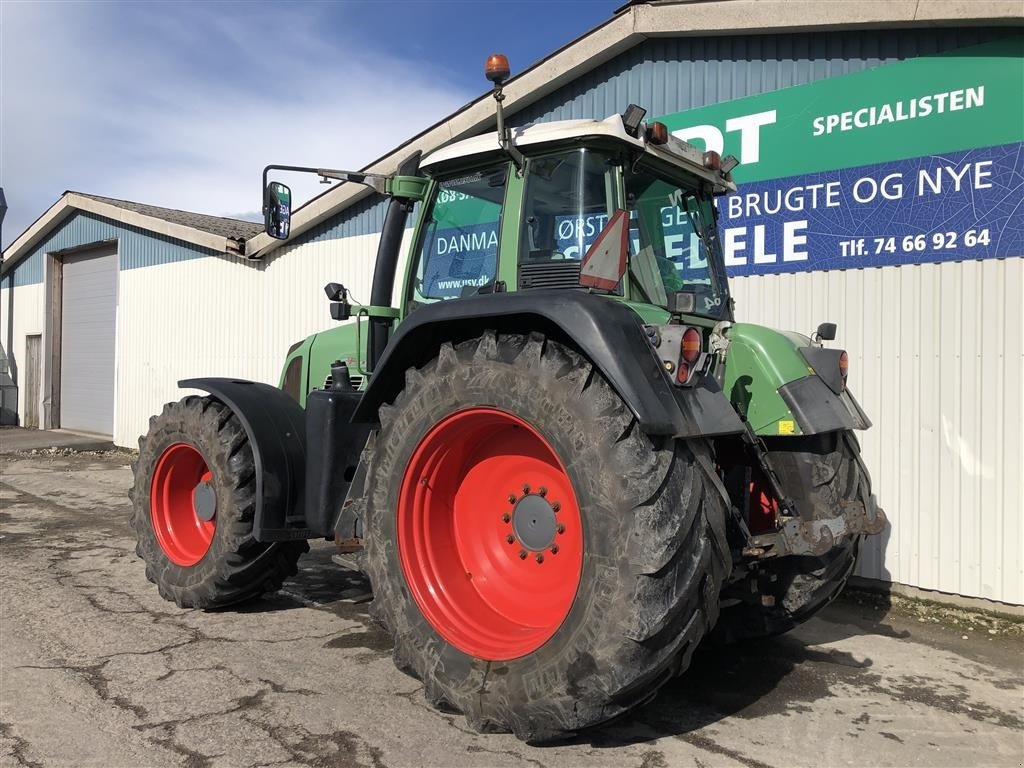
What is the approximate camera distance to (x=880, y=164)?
5.99 metres

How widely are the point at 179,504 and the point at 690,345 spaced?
381 centimetres

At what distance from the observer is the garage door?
54.5 ft

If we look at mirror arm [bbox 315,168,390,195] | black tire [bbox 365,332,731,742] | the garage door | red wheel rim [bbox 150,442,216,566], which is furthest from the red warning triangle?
the garage door

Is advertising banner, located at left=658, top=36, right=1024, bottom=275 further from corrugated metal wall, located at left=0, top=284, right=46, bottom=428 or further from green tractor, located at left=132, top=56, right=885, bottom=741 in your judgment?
corrugated metal wall, located at left=0, top=284, right=46, bottom=428

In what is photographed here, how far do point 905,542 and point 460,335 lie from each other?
399 cm

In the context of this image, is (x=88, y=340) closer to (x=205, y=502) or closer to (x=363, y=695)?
(x=205, y=502)

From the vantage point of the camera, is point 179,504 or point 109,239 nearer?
point 179,504

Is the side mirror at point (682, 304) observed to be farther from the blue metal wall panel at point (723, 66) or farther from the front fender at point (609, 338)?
the blue metal wall panel at point (723, 66)

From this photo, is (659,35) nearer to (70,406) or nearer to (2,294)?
(70,406)

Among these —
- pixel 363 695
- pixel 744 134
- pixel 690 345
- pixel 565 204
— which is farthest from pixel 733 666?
pixel 744 134

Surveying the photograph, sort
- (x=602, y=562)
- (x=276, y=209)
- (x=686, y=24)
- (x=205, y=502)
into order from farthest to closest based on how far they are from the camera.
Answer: (x=686, y=24) → (x=205, y=502) → (x=276, y=209) → (x=602, y=562)

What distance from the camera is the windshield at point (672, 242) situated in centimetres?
385

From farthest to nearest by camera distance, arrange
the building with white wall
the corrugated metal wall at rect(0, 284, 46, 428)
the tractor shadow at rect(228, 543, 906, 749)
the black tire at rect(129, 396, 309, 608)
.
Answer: the corrugated metal wall at rect(0, 284, 46, 428) < the building with white wall < the black tire at rect(129, 396, 309, 608) < the tractor shadow at rect(228, 543, 906, 749)

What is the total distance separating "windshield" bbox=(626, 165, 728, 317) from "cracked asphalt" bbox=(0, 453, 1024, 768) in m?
1.91
